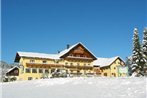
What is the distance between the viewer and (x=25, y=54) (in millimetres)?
76625

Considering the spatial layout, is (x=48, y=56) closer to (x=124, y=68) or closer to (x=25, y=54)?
(x=25, y=54)

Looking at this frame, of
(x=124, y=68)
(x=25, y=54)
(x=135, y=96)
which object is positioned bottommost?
(x=135, y=96)

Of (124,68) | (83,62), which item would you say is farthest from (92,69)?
(124,68)

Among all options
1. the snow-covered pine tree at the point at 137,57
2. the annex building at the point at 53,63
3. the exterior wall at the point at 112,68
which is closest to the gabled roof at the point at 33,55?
the annex building at the point at 53,63

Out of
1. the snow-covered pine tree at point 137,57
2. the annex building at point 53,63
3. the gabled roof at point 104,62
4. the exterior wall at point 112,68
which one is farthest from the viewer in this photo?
the gabled roof at point 104,62

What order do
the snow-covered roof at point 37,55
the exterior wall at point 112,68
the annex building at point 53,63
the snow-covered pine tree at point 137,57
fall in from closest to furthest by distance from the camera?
the snow-covered pine tree at point 137,57 → the annex building at point 53,63 → the snow-covered roof at point 37,55 → the exterior wall at point 112,68

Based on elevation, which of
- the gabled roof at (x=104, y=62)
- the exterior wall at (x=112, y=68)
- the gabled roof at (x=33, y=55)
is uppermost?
the gabled roof at (x=33, y=55)

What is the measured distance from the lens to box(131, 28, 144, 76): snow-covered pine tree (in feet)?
195

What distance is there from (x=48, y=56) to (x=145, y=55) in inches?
1060

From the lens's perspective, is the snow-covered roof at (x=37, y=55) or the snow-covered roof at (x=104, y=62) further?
the snow-covered roof at (x=104, y=62)

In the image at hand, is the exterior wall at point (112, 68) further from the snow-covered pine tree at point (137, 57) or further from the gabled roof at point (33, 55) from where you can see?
the snow-covered pine tree at point (137, 57)

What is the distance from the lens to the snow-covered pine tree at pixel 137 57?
5950cm

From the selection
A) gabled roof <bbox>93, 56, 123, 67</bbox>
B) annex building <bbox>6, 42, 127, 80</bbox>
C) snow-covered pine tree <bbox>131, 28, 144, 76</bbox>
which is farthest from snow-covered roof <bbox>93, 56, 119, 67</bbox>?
snow-covered pine tree <bbox>131, 28, 144, 76</bbox>

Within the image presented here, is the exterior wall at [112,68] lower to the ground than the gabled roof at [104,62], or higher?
lower
